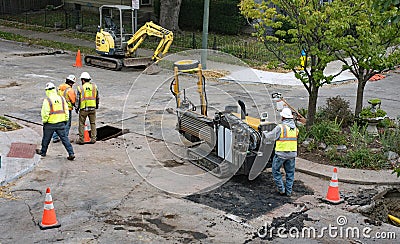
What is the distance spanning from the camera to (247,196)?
984cm

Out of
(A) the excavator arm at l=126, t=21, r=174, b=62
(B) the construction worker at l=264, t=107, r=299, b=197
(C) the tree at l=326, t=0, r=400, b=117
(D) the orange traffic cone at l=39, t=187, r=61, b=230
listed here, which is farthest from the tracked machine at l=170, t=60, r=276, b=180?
(A) the excavator arm at l=126, t=21, r=174, b=62

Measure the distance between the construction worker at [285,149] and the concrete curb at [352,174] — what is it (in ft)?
4.49

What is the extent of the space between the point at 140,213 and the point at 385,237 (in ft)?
12.4

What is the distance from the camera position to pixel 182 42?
28.3 meters

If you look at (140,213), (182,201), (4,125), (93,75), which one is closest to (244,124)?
(182,201)

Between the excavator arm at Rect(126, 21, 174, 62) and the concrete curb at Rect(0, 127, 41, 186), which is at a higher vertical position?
the excavator arm at Rect(126, 21, 174, 62)

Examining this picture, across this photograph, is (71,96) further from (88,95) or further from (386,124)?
(386,124)

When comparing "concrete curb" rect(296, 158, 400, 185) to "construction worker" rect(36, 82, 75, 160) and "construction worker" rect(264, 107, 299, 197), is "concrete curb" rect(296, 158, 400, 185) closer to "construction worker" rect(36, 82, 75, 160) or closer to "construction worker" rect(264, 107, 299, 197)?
"construction worker" rect(264, 107, 299, 197)

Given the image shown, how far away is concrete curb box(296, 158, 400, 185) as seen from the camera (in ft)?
34.9

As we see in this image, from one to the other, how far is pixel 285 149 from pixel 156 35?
43.5ft

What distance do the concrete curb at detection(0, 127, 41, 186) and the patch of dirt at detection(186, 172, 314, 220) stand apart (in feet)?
11.0

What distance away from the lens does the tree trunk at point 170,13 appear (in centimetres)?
2923

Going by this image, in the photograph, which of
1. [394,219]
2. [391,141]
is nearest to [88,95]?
[391,141]

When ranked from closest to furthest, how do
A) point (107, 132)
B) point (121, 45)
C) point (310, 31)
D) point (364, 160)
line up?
point (364, 160) → point (310, 31) → point (107, 132) → point (121, 45)
